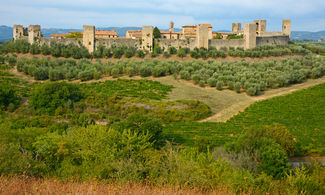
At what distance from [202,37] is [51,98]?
25.0m

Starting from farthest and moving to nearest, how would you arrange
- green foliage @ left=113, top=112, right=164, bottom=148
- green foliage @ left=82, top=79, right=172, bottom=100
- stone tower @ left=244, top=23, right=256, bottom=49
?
stone tower @ left=244, top=23, right=256, bottom=49 → green foliage @ left=82, top=79, right=172, bottom=100 → green foliage @ left=113, top=112, right=164, bottom=148

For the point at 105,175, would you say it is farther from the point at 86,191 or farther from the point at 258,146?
the point at 258,146

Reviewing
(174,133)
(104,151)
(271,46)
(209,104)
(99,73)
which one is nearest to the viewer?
(104,151)

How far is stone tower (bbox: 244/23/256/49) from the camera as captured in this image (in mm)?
46969

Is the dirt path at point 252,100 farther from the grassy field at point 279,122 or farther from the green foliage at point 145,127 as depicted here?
the green foliage at point 145,127

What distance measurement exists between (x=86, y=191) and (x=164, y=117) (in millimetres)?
20643

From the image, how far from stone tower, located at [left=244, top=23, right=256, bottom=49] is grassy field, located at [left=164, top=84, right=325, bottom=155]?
1677 centimetres

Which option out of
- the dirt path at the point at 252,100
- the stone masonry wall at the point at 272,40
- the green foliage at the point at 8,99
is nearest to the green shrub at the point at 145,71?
the dirt path at the point at 252,100

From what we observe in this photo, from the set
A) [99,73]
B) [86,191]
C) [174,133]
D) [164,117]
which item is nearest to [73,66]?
[99,73]

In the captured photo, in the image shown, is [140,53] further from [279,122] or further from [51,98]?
[279,122]

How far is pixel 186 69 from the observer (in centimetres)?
3975

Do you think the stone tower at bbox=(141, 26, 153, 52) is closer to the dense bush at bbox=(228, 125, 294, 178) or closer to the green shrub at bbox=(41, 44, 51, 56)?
the green shrub at bbox=(41, 44, 51, 56)

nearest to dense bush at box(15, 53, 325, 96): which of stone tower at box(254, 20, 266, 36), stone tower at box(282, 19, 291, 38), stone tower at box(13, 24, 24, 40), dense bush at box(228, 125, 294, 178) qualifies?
stone tower at box(13, 24, 24, 40)

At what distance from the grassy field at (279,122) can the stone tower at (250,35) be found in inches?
660
